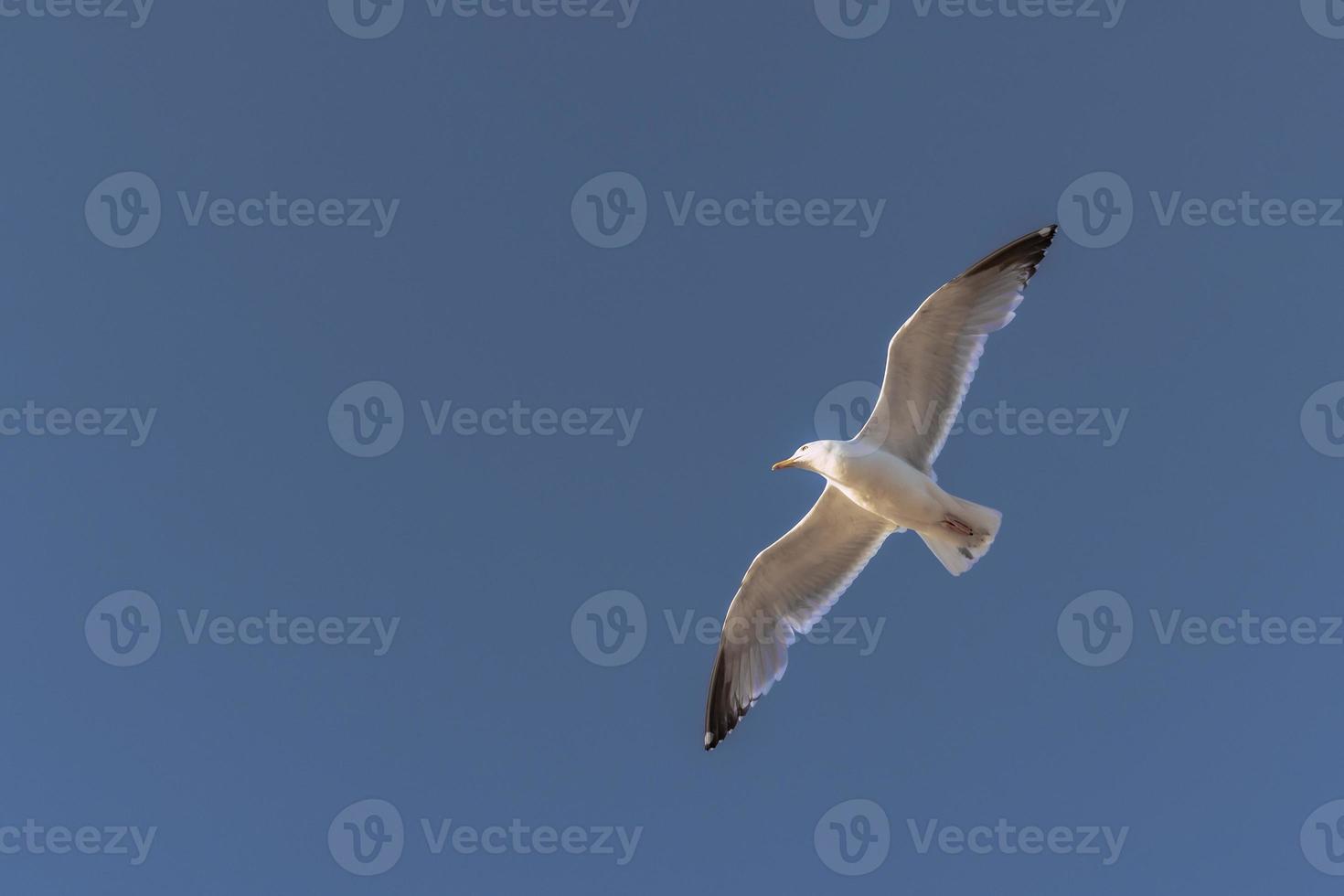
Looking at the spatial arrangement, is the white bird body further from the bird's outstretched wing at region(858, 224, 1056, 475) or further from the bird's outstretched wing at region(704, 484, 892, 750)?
the bird's outstretched wing at region(704, 484, 892, 750)

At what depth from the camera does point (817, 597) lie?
924 cm

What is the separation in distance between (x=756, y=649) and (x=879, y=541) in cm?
114

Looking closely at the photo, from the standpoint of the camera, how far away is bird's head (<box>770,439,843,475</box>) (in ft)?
27.5

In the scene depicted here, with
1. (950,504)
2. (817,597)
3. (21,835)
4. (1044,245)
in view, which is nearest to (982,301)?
(1044,245)

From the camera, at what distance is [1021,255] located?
831 cm

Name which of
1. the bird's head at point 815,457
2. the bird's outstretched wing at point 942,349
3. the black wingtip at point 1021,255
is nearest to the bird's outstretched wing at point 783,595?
the bird's head at point 815,457

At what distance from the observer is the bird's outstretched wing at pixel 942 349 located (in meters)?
8.23

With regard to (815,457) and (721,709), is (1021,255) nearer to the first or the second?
(815,457)

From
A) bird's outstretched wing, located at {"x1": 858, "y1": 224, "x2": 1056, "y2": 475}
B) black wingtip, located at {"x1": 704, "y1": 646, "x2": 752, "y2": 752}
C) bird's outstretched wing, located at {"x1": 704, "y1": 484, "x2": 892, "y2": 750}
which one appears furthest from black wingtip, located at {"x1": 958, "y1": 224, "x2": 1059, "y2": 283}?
black wingtip, located at {"x1": 704, "y1": 646, "x2": 752, "y2": 752}

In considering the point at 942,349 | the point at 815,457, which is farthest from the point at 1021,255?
the point at 815,457

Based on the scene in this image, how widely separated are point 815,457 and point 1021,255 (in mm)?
1723

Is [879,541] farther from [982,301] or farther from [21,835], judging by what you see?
[21,835]

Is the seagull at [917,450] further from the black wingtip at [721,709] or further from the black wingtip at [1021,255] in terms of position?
the black wingtip at [721,709]

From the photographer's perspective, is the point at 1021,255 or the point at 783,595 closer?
the point at 1021,255
